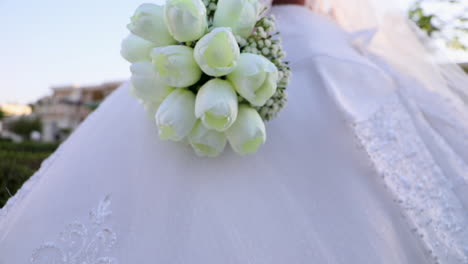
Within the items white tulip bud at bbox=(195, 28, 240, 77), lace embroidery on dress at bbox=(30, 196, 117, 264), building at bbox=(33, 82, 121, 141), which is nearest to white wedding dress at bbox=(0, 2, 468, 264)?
lace embroidery on dress at bbox=(30, 196, 117, 264)

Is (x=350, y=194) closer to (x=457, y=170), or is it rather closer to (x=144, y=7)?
(x=457, y=170)

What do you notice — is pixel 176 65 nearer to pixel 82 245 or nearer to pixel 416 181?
pixel 82 245

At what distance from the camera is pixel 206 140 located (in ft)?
2.43

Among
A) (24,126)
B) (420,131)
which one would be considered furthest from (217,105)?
(24,126)

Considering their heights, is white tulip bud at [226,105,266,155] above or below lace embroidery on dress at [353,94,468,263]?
above

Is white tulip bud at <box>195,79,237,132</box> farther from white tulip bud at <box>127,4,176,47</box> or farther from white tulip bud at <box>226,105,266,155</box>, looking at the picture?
white tulip bud at <box>127,4,176,47</box>

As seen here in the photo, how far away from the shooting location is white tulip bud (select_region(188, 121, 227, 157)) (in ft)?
2.42

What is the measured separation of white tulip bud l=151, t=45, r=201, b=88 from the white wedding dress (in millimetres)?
209

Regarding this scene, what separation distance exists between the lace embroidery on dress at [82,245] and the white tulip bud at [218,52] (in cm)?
41

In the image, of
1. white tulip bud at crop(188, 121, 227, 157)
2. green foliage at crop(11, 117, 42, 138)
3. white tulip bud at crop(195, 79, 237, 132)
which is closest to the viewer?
white tulip bud at crop(195, 79, 237, 132)

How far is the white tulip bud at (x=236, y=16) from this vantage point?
2.45 feet

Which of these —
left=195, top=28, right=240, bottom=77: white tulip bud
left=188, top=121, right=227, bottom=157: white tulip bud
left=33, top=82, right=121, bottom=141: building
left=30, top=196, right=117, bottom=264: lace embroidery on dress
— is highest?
left=195, top=28, right=240, bottom=77: white tulip bud

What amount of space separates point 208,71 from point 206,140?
0.53ft

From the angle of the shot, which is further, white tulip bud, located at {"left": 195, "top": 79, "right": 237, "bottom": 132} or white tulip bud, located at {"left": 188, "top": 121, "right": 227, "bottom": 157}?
white tulip bud, located at {"left": 188, "top": 121, "right": 227, "bottom": 157}
